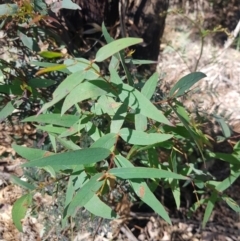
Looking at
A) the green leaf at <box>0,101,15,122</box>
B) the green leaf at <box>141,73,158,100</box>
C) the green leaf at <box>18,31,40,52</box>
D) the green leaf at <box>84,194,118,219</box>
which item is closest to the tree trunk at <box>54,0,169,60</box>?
the green leaf at <box>18,31,40,52</box>

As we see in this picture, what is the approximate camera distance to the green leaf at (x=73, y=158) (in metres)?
0.90

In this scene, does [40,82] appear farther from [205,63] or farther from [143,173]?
[205,63]

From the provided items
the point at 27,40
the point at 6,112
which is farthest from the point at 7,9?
the point at 6,112

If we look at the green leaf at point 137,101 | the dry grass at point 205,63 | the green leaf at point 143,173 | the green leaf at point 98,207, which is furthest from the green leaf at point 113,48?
the dry grass at point 205,63

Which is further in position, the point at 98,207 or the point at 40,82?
the point at 40,82

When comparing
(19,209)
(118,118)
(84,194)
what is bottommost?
(19,209)

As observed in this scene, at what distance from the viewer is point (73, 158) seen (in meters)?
0.91

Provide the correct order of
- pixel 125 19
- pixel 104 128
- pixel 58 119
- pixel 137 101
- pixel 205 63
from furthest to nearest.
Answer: pixel 205 63 → pixel 125 19 → pixel 104 128 → pixel 58 119 → pixel 137 101

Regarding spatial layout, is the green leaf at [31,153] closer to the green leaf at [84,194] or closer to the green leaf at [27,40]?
the green leaf at [84,194]

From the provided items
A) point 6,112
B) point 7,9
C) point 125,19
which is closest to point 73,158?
point 6,112

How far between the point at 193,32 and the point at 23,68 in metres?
1.36

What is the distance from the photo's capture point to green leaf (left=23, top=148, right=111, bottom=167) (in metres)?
0.90

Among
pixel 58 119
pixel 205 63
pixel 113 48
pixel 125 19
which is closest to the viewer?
pixel 113 48

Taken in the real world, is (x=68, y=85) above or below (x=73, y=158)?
above
